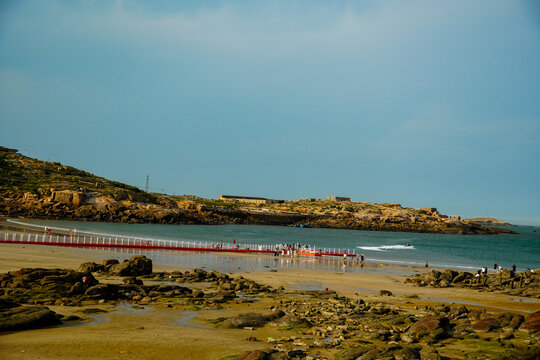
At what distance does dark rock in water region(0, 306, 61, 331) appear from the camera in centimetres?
1519

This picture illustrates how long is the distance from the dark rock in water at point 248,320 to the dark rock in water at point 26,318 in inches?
258

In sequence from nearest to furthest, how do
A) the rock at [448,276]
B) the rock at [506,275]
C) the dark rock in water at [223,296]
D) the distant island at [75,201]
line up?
the dark rock in water at [223,296], the rock at [448,276], the rock at [506,275], the distant island at [75,201]

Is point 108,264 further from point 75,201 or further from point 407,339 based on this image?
point 75,201

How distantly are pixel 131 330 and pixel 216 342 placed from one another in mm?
3336

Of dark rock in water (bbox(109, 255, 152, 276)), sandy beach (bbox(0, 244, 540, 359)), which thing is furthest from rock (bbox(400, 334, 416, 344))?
dark rock in water (bbox(109, 255, 152, 276))

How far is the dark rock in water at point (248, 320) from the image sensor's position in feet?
59.1

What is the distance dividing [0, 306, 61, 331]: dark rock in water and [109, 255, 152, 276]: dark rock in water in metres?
12.7

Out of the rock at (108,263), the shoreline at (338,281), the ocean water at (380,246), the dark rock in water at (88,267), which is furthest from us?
the ocean water at (380,246)

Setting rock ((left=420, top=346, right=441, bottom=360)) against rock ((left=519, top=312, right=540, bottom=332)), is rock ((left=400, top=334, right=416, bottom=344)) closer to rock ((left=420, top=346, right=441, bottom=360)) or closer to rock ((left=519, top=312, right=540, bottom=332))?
rock ((left=420, top=346, right=441, bottom=360))

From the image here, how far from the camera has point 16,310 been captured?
52.6ft

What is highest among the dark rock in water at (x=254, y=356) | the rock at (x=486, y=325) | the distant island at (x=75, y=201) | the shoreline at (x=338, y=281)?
the distant island at (x=75, y=201)

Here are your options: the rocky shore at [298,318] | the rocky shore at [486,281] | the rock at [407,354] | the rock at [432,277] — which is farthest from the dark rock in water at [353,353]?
the rock at [432,277]

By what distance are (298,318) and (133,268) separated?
15.1 m

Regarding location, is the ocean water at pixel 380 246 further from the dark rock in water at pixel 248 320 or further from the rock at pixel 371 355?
the rock at pixel 371 355
